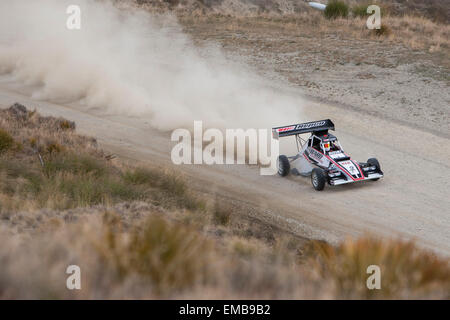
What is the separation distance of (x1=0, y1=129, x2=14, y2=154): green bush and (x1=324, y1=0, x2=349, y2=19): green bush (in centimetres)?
2936

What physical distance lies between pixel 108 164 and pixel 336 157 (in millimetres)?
5996

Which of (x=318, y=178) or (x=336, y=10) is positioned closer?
(x=318, y=178)

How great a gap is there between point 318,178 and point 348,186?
1.05 meters

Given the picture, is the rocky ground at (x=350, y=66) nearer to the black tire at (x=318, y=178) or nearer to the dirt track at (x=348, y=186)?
the dirt track at (x=348, y=186)

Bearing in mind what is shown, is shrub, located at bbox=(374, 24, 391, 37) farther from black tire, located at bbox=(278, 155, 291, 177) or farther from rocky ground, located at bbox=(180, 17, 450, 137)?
black tire, located at bbox=(278, 155, 291, 177)

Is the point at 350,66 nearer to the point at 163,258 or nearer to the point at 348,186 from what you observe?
the point at 348,186

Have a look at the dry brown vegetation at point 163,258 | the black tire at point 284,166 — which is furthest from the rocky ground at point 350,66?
the dry brown vegetation at point 163,258

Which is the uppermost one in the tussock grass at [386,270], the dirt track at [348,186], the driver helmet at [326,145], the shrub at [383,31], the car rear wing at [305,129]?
the shrub at [383,31]

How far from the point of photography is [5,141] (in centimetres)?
1513

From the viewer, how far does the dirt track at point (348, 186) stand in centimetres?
1406

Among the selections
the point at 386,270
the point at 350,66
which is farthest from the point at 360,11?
the point at 386,270

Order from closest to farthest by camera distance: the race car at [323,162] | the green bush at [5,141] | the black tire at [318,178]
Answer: the green bush at [5,141]
the black tire at [318,178]
the race car at [323,162]
